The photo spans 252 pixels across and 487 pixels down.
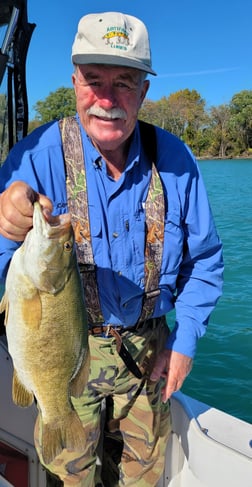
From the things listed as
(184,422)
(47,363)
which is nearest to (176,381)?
(184,422)

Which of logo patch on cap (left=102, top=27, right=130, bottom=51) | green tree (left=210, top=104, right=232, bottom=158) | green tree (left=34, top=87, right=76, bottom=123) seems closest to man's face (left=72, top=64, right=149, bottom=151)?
logo patch on cap (left=102, top=27, right=130, bottom=51)

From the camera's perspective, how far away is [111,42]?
90.9 inches

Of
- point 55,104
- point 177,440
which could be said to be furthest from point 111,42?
point 55,104

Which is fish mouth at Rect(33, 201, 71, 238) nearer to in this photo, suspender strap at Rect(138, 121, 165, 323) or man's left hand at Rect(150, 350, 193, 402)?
suspender strap at Rect(138, 121, 165, 323)

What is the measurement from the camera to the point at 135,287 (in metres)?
2.67

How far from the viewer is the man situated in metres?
2.40

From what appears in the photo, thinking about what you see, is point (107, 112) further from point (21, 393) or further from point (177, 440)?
point (177, 440)

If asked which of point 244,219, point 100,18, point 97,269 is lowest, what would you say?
point 244,219

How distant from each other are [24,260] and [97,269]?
0.72m

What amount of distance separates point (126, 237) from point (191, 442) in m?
1.32

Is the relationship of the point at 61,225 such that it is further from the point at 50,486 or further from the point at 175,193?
the point at 50,486

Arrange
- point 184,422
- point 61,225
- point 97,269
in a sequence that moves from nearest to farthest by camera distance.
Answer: point 61,225
point 97,269
point 184,422

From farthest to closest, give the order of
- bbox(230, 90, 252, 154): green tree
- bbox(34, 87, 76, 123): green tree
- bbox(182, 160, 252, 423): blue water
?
1. bbox(230, 90, 252, 154): green tree
2. bbox(34, 87, 76, 123): green tree
3. bbox(182, 160, 252, 423): blue water

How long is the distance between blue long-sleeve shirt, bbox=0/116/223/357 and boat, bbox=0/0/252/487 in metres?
0.52
